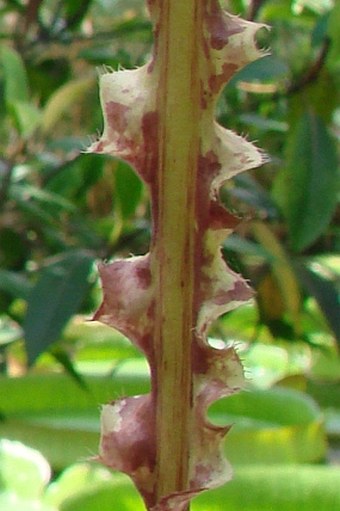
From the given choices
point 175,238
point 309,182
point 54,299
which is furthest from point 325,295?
point 175,238

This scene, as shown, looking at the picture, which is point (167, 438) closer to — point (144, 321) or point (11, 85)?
point (144, 321)

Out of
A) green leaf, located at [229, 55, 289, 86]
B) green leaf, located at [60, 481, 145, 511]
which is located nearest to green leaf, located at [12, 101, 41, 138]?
green leaf, located at [229, 55, 289, 86]

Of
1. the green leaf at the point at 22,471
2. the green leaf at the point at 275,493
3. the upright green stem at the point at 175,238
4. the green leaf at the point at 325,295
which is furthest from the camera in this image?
the green leaf at the point at 325,295

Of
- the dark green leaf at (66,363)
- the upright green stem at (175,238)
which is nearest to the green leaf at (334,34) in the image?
the dark green leaf at (66,363)

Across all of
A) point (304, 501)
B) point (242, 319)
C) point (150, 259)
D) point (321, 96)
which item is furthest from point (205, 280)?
point (242, 319)

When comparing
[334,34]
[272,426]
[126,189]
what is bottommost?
[272,426]

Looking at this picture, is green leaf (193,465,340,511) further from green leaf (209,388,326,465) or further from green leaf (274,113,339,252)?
green leaf (274,113,339,252)

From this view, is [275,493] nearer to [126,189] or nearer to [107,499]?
[107,499]

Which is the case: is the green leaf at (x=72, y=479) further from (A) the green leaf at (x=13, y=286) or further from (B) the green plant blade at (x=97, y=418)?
(A) the green leaf at (x=13, y=286)

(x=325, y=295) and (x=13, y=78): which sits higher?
(x=13, y=78)
